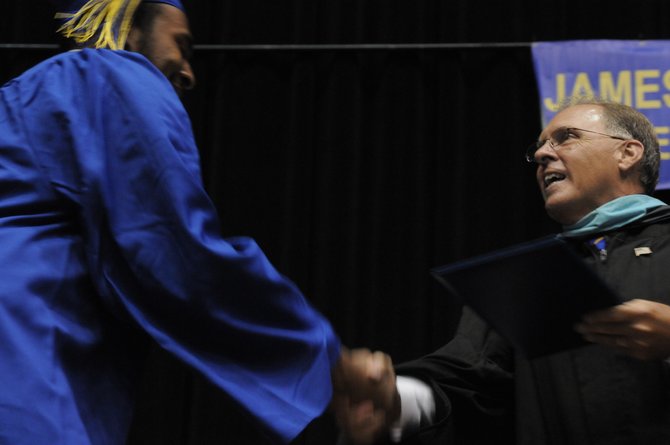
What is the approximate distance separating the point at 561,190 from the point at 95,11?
1240 mm

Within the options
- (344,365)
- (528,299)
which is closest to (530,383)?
(528,299)

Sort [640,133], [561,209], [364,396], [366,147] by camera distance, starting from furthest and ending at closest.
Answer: [366,147]
[640,133]
[561,209]
[364,396]

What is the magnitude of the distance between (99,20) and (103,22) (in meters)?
0.01

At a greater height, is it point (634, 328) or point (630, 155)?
point (630, 155)

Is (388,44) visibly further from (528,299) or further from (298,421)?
(298,421)

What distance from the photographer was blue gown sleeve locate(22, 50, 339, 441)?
1296 mm

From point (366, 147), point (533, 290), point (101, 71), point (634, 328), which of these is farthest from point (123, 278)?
point (366, 147)

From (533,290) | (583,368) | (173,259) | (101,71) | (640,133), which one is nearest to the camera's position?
(173,259)

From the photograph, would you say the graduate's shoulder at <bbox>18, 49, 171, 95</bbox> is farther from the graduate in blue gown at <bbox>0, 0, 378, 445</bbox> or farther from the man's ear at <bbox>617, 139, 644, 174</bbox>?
the man's ear at <bbox>617, 139, 644, 174</bbox>

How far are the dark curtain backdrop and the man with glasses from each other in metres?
0.91

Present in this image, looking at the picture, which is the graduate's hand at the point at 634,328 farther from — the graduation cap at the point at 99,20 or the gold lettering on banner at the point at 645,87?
the gold lettering on banner at the point at 645,87

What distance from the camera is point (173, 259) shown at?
4.24 feet

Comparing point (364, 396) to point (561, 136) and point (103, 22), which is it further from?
point (561, 136)

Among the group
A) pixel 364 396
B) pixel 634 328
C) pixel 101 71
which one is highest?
pixel 101 71
